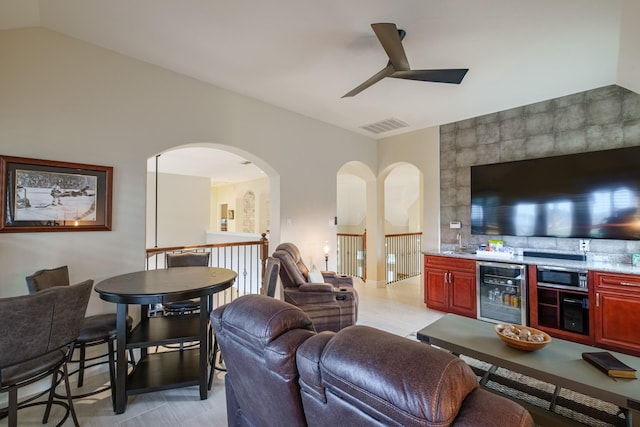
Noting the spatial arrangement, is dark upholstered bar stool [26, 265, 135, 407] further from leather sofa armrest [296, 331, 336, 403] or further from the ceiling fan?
the ceiling fan

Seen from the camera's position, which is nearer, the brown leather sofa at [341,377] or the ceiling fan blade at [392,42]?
the brown leather sofa at [341,377]

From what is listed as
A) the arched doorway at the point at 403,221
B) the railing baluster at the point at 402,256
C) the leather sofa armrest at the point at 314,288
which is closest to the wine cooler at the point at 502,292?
the leather sofa armrest at the point at 314,288

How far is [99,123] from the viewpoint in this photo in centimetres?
270

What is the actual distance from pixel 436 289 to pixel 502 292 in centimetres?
86

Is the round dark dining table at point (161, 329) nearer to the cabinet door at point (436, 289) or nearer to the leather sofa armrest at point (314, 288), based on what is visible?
the leather sofa armrest at point (314, 288)

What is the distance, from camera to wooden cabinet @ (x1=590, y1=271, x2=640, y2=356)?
2.77 meters

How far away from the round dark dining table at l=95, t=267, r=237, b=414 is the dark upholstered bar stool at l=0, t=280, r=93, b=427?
10.3 inches

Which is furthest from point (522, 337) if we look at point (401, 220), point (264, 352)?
point (401, 220)

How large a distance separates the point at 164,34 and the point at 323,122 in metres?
2.81

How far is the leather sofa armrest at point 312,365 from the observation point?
2.97 feet

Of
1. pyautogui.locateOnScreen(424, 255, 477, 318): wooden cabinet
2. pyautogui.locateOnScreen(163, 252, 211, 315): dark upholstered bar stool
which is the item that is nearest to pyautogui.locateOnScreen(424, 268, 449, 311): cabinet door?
pyautogui.locateOnScreen(424, 255, 477, 318): wooden cabinet

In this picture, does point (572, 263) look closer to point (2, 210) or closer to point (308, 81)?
point (308, 81)

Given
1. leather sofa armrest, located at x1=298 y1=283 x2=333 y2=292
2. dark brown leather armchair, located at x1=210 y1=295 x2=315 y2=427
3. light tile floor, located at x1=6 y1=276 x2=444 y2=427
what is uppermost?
dark brown leather armchair, located at x1=210 y1=295 x2=315 y2=427

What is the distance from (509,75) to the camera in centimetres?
320
